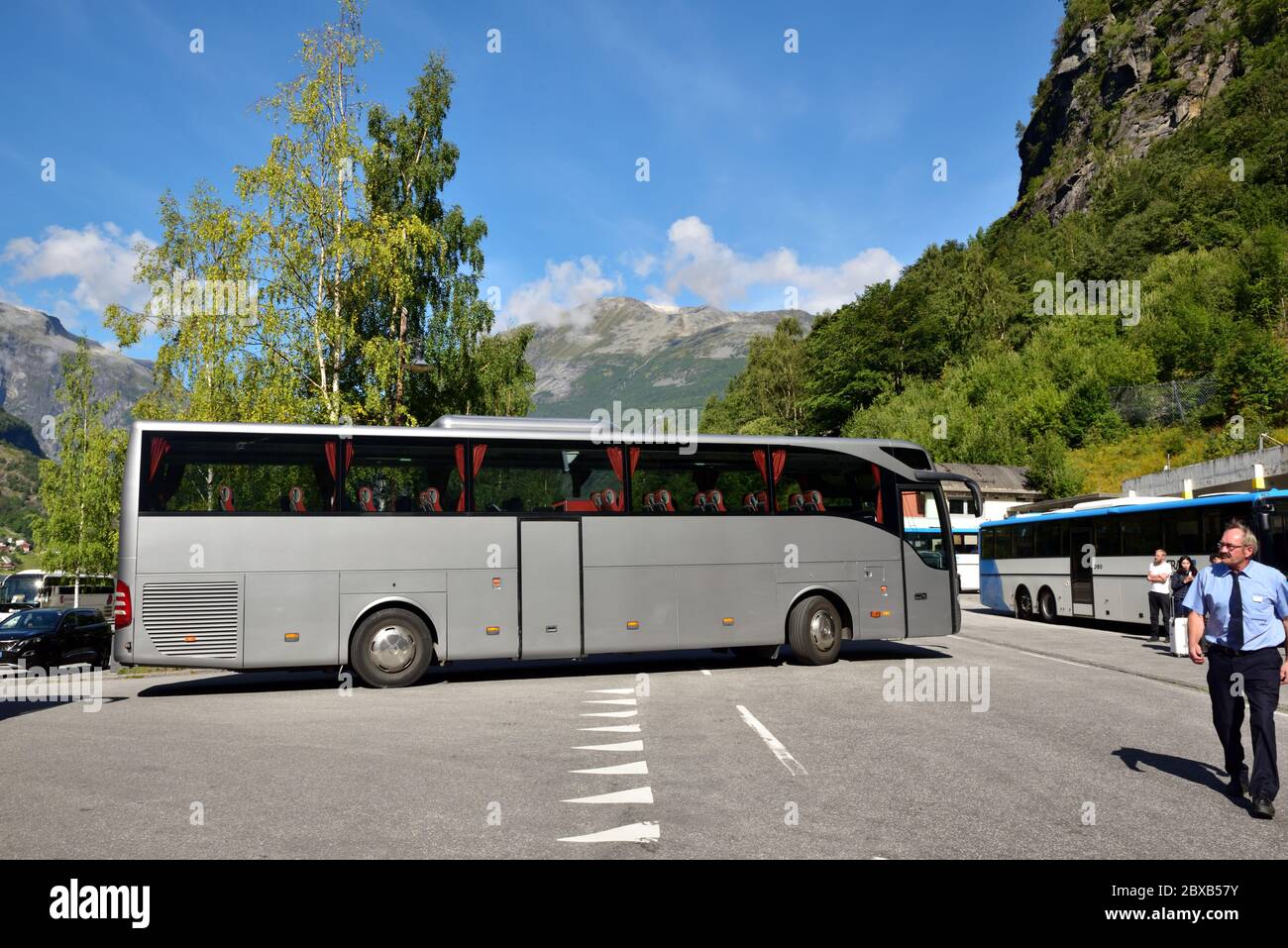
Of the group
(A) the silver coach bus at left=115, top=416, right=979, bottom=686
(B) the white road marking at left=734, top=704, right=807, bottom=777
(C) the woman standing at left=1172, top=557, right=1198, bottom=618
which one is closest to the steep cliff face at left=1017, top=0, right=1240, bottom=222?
(C) the woman standing at left=1172, top=557, right=1198, bottom=618

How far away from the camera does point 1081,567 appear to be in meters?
25.1

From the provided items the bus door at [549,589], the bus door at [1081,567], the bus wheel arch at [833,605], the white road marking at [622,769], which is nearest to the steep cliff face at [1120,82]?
the bus door at [1081,567]

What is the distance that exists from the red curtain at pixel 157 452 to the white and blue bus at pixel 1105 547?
19.1m

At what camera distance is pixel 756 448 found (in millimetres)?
15766

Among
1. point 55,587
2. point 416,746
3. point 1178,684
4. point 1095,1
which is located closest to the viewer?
point 416,746

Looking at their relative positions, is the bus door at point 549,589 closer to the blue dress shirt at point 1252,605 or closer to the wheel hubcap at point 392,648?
the wheel hubcap at point 392,648

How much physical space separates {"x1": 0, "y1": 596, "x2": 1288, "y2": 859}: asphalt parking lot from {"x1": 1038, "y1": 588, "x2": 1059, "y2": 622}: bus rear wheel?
1302 centimetres

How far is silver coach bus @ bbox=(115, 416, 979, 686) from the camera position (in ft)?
42.7

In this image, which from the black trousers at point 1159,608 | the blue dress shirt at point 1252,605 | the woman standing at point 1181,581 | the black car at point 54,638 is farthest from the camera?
the black car at point 54,638

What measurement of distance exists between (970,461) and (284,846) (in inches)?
2969

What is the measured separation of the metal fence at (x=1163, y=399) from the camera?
62.8 meters

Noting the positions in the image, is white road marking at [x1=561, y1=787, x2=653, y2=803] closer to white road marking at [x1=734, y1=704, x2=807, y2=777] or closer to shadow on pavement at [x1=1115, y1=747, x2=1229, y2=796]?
white road marking at [x1=734, y1=704, x2=807, y2=777]
